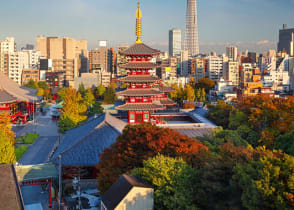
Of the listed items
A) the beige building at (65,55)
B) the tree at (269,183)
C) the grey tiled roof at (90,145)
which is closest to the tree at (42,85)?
the beige building at (65,55)

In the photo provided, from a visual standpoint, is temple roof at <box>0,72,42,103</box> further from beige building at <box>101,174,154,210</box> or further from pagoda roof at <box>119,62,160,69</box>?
beige building at <box>101,174,154,210</box>

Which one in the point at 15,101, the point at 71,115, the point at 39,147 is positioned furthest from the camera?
the point at 15,101

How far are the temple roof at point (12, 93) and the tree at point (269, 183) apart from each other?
148ft

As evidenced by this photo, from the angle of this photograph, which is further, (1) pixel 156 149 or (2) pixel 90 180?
(2) pixel 90 180

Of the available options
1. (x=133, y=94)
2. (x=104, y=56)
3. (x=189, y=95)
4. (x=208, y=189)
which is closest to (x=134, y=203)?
(x=208, y=189)

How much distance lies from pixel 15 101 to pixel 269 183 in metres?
48.6

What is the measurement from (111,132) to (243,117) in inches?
579

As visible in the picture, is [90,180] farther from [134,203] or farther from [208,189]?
[208,189]

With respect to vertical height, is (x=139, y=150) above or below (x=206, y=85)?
below

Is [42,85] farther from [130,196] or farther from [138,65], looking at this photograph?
[130,196]

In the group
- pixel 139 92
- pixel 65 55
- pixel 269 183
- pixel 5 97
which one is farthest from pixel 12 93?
pixel 65 55

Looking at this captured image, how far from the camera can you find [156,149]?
19.7m

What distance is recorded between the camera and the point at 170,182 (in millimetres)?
16484

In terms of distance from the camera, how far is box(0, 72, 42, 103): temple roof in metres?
53.2
